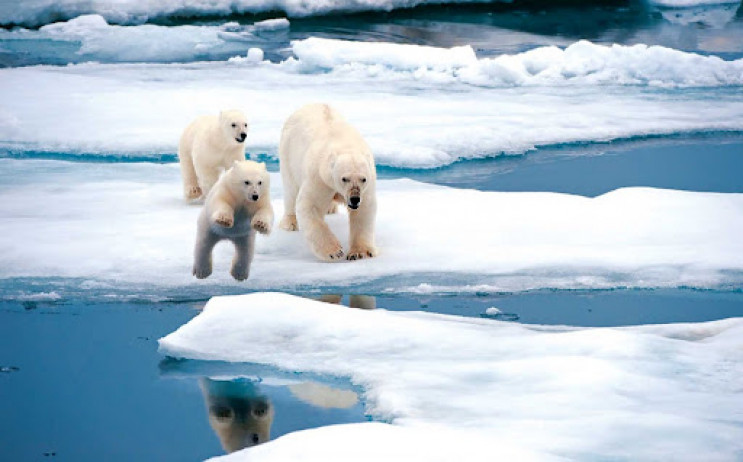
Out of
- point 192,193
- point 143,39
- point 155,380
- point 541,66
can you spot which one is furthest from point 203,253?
point 143,39

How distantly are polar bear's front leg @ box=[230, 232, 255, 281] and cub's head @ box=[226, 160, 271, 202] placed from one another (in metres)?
0.23

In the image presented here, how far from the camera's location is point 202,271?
427cm

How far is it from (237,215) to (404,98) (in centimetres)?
513

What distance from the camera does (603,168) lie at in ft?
23.4

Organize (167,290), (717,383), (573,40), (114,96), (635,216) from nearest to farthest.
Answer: (717,383) < (167,290) < (635,216) < (114,96) < (573,40)

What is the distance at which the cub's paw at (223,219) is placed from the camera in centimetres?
387

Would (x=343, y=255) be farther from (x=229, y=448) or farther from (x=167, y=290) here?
(x=229, y=448)

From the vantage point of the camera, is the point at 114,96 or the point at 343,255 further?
the point at 114,96

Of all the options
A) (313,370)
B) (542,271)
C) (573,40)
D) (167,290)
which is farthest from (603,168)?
(573,40)

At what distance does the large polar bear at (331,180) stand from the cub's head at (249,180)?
39 cm

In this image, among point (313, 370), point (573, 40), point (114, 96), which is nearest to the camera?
point (313, 370)

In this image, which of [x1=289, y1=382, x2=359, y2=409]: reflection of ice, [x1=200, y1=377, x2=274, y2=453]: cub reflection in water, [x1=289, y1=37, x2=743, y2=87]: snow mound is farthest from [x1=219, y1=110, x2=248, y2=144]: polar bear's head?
[x1=289, y1=37, x2=743, y2=87]: snow mound

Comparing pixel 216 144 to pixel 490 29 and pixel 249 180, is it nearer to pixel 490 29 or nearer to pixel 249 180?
pixel 249 180

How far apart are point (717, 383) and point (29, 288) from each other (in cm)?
268
